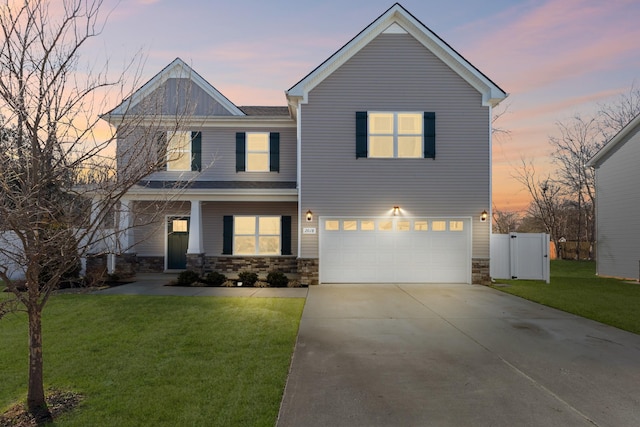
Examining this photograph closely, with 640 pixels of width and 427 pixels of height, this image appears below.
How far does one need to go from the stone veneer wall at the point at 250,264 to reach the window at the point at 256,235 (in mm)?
289

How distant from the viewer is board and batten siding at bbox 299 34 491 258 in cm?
1274

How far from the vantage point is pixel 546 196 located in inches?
1296

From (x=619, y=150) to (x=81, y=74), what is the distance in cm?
2040

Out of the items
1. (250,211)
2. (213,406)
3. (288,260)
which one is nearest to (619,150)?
(288,260)

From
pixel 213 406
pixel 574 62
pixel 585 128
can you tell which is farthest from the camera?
pixel 585 128

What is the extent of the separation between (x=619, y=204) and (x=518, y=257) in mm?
6467

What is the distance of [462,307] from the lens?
9070 mm

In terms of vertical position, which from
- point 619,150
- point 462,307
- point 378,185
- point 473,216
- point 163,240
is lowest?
point 462,307

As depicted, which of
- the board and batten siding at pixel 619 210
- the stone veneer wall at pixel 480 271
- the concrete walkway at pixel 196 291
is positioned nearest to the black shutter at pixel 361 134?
the concrete walkway at pixel 196 291

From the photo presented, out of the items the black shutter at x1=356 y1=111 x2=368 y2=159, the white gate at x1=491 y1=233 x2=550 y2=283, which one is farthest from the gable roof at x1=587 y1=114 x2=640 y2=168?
the black shutter at x1=356 y1=111 x2=368 y2=159

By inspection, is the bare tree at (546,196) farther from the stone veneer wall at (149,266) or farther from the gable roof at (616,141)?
the stone veneer wall at (149,266)

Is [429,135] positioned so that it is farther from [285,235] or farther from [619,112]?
[619,112]

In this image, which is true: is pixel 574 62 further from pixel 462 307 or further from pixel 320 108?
pixel 462 307

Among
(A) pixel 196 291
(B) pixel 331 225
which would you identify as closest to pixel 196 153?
(A) pixel 196 291
